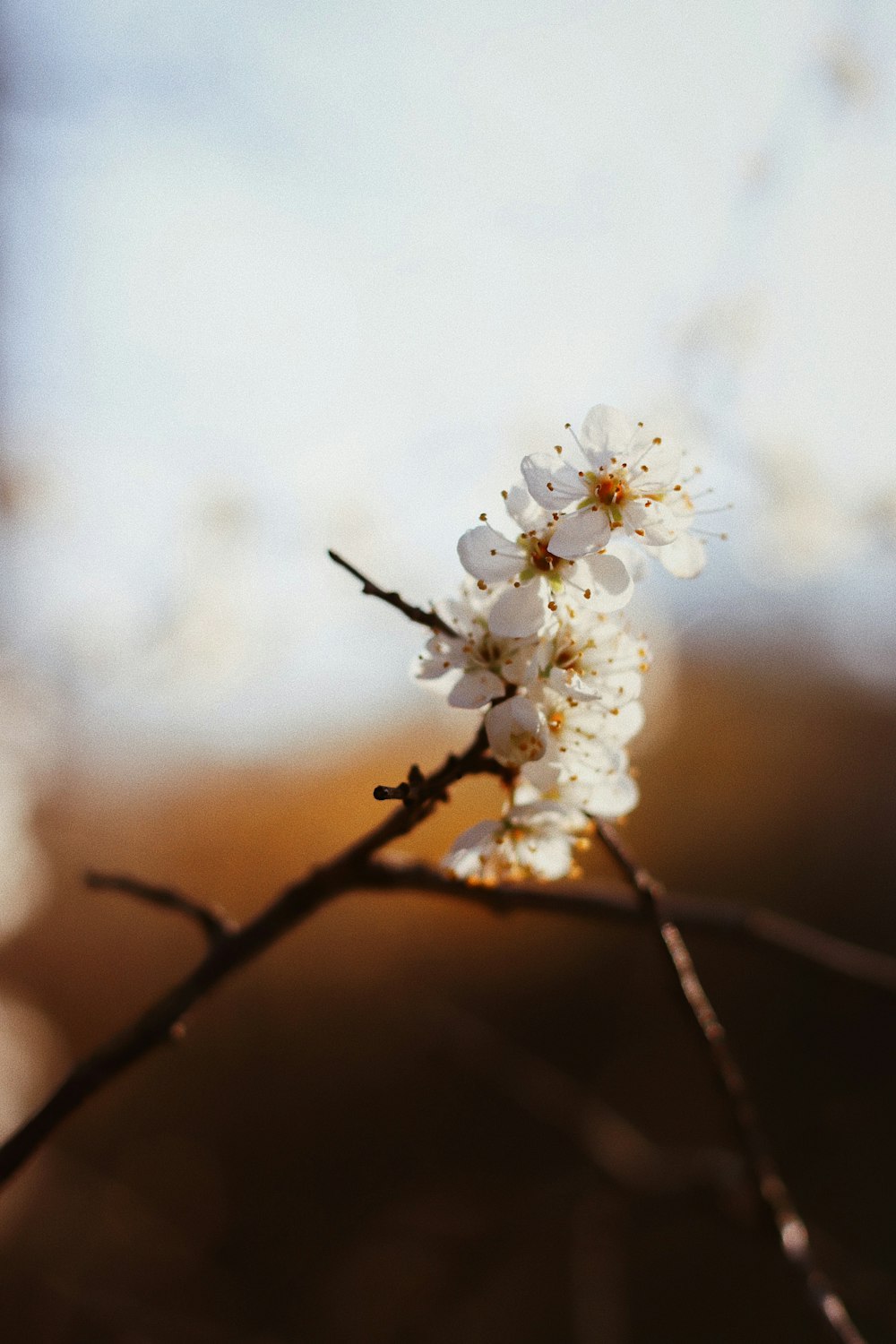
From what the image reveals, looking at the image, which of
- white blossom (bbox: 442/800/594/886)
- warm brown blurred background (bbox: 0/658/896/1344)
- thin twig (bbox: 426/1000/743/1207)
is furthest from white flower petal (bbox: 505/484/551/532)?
warm brown blurred background (bbox: 0/658/896/1344)

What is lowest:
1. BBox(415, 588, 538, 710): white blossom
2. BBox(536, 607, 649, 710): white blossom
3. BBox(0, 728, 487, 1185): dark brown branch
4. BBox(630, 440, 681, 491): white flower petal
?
BBox(0, 728, 487, 1185): dark brown branch

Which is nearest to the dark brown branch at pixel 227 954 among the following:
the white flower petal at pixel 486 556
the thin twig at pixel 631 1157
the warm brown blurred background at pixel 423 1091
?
the white flower petal at pixel 486 556

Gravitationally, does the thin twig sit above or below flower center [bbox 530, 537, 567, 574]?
below

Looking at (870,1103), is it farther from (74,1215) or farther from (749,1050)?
(74,1215)

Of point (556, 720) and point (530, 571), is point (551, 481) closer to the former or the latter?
point (530, 571)

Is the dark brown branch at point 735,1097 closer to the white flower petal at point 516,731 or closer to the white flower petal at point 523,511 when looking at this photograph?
the white flower petal at point 516,731

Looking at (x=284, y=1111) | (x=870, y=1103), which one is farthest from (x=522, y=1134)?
(x=870, y=1103)

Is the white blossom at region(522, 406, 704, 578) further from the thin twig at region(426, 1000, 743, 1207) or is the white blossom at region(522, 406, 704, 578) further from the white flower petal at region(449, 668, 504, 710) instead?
the thin twig at region(426, 1000, 743, 1207)
